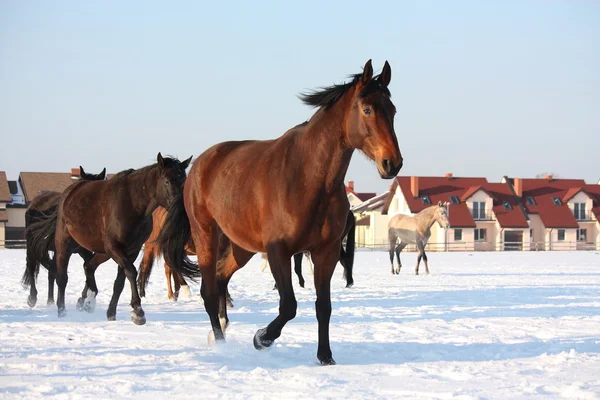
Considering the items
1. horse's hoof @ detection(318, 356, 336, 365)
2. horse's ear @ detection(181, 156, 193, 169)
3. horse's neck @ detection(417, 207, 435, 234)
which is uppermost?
horse's ear @ detection(181, 156, 193, 169)

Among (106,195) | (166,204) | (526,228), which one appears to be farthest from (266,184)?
(526,228)

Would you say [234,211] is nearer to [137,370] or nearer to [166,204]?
[137,370]

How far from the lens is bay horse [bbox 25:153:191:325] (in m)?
9.77

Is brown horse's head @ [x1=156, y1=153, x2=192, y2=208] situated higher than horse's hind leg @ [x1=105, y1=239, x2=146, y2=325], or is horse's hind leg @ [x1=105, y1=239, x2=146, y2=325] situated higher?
brown horse's head @ [x1=156, y1=153, x2=192, y2=208]

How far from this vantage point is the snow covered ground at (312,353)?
5.26m

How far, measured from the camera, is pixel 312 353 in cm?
691

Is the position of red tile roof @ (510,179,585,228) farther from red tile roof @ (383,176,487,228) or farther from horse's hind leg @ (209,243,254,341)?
horse's hind leg @ (209,243,254,341)

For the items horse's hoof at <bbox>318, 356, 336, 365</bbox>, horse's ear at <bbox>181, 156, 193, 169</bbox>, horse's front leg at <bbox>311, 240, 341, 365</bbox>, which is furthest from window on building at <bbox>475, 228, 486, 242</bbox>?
horse's hoof at <bbox>318, 356, 336, 365</bbox>

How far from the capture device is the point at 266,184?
6480 millimetres

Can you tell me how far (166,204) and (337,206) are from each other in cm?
401

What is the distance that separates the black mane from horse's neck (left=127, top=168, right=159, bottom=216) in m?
3.94

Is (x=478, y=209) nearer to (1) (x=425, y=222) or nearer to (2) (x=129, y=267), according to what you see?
(1) (x=425, y=222)

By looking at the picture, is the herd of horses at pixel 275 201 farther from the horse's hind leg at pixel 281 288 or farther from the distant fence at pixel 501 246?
the distant fence at pixel 501 246

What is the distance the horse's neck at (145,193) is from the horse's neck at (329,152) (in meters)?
4.04
